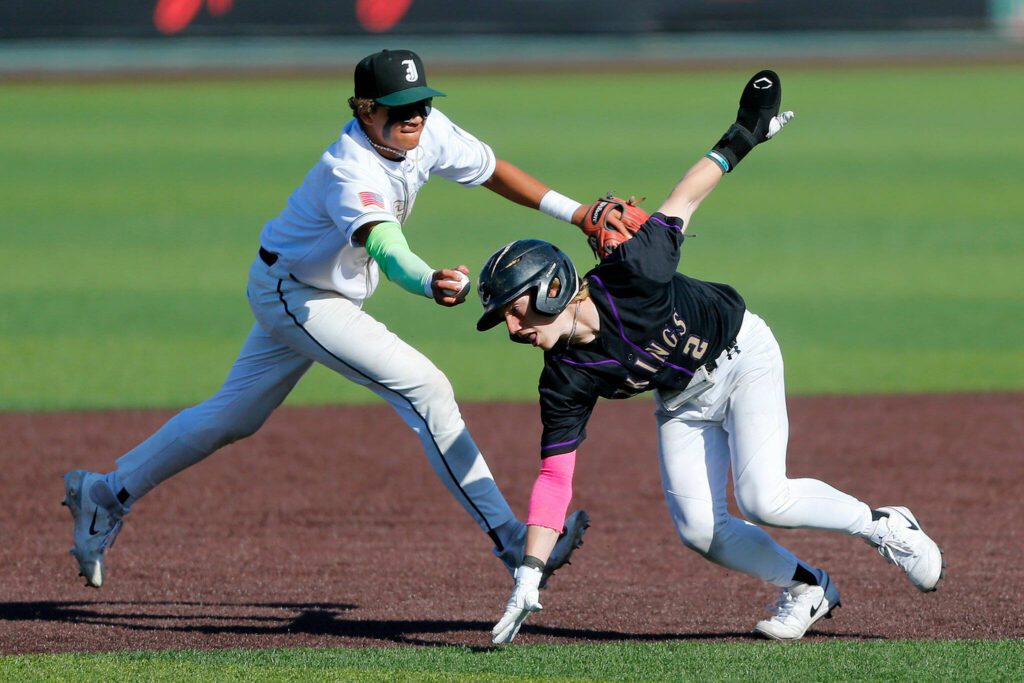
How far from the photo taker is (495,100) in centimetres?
2378

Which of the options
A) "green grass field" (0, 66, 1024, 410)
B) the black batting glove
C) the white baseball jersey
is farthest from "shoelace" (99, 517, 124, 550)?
"green grass field" (0, 66, 1024, 410)

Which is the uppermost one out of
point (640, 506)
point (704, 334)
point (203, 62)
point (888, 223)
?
point (704, 334)

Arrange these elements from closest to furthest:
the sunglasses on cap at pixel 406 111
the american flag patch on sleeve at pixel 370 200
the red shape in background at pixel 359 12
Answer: the american flag patch on sleeve at pixel 370 200
the sunglasses on cap at pixel 406 111
the red shape in background at pixel 359 12

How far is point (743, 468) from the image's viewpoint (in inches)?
192

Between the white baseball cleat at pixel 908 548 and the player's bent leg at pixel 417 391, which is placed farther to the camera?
the player's bent leg at pixel 417 391

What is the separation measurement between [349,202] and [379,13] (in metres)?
22.0

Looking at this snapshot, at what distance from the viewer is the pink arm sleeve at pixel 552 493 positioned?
181 inches

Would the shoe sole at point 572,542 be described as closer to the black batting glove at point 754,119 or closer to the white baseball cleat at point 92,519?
the black batting glove at point 754,119

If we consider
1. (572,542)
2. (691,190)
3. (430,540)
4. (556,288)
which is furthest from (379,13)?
Answer: (556,288)

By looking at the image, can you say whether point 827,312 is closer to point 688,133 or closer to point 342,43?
point 688,133

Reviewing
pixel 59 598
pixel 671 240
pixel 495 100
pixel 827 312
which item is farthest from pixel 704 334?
pixel 495 100

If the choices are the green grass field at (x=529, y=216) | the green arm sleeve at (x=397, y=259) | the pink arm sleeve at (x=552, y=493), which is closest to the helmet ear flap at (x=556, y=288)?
the green arm sleeve at (x=397, y=259)

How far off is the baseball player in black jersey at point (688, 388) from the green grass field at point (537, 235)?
36cm

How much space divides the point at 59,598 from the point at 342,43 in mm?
21879
